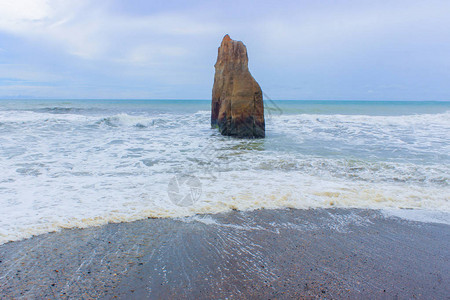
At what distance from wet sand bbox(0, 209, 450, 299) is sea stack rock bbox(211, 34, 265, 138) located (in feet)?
24.8

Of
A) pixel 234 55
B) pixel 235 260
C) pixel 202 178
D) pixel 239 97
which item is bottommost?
pixel 235 260

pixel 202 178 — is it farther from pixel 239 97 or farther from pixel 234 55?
pixel 234 55

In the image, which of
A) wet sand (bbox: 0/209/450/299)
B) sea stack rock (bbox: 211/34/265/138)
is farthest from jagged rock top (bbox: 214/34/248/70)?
wet sand (bbox: 0/209/450/299)

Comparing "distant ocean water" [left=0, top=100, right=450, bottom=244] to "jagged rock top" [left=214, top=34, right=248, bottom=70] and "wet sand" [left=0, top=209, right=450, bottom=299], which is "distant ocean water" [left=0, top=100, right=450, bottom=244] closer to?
"wet sand" [left=0, top=209, right=450, bottom=299]

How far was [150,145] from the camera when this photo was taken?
9.21 meters

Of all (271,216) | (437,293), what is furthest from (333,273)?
(271,216)

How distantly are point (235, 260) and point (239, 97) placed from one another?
876 cm

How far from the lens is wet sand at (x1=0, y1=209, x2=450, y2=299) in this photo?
2.27 m

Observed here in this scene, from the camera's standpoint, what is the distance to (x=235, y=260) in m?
2.71

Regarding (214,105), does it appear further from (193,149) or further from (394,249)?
(394,249)

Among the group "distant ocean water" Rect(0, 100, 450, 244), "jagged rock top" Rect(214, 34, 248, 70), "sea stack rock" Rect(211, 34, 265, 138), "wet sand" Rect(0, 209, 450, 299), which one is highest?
"jagged rock top" Rect(214, 34, 248, 70)

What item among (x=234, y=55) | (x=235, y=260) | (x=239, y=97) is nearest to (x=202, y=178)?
(x=235, y=260)

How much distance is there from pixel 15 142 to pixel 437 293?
37.7ft

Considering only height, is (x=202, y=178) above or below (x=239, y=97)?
below
